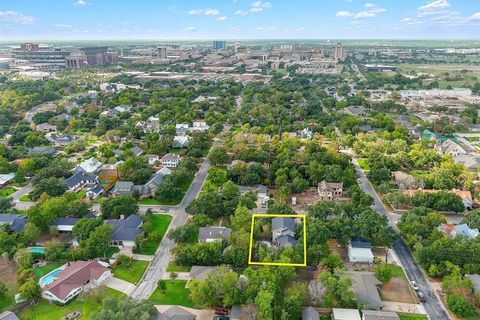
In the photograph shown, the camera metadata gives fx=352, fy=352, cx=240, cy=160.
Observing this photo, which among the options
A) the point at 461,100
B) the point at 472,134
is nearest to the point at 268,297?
the point at 472,134

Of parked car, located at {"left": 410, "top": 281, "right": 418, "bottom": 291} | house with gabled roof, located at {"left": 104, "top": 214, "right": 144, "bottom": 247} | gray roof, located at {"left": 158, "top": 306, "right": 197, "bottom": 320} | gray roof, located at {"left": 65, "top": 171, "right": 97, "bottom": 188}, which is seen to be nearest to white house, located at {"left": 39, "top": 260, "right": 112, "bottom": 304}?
house with gabled roof, located at {"left": 104, "top": 214, "right": 144, "bottom": 247}

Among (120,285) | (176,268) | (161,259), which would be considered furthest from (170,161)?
(120,285)

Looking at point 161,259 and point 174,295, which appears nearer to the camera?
point 174,295

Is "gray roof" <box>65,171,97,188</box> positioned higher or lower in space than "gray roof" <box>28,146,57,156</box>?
lower

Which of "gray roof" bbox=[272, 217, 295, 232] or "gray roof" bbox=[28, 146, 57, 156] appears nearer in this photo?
"gray roof" bbox=[272, 217, 295, 232]

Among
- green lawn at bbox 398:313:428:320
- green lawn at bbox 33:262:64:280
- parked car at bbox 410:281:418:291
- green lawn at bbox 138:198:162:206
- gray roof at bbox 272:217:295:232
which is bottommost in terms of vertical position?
green lawn at bbox 398:313:428:320

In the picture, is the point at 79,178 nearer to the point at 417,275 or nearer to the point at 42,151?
the point at 42,151

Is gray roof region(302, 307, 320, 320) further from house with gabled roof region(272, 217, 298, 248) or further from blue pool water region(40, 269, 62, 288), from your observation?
blue pool water region(40, 269, 62, 288)
